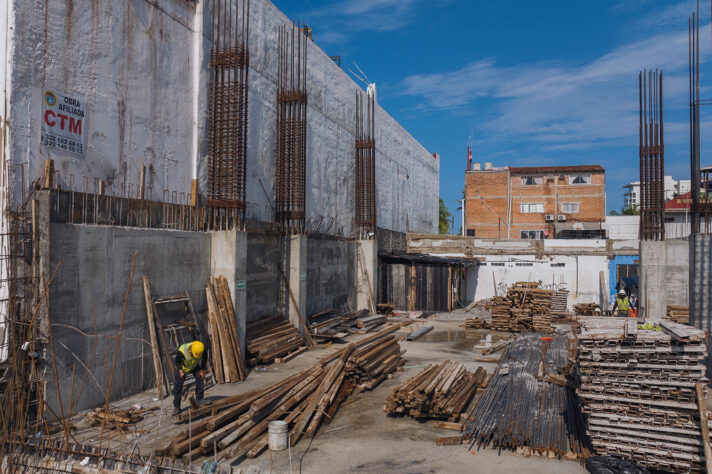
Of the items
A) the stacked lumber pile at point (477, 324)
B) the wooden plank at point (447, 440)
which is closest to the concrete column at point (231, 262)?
the wooden plank at point (447, 440)

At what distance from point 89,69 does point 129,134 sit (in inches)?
71.7

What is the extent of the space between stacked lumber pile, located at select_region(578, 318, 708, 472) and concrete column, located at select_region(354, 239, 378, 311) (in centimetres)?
1929

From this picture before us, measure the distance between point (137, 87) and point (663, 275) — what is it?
19067 millimetres

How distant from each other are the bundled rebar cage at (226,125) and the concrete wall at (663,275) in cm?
1505

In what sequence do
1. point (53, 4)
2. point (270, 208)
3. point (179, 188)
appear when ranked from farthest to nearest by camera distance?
point (270, 208)
point (179, 188)
point (53, 4)

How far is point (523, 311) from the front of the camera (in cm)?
2294

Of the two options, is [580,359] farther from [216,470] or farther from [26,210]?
[26,210]

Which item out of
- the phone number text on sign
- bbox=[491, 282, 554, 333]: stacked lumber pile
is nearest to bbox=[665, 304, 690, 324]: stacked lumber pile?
bbox=[491, 282, 554, 333]: stacked lumber pile

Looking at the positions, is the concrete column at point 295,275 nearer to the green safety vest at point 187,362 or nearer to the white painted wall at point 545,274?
the green safety vest at point 187,362

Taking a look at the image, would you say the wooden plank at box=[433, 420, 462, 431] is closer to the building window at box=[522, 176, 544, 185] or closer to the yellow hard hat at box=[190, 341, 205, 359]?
the yellow hard hat at box=[190, 341, 205, 359]

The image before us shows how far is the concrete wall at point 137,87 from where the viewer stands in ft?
35.1

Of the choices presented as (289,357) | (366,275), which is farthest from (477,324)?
(289,357)

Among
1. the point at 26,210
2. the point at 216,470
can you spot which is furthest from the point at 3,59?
the point at 216,470

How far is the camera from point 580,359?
29.0ft
